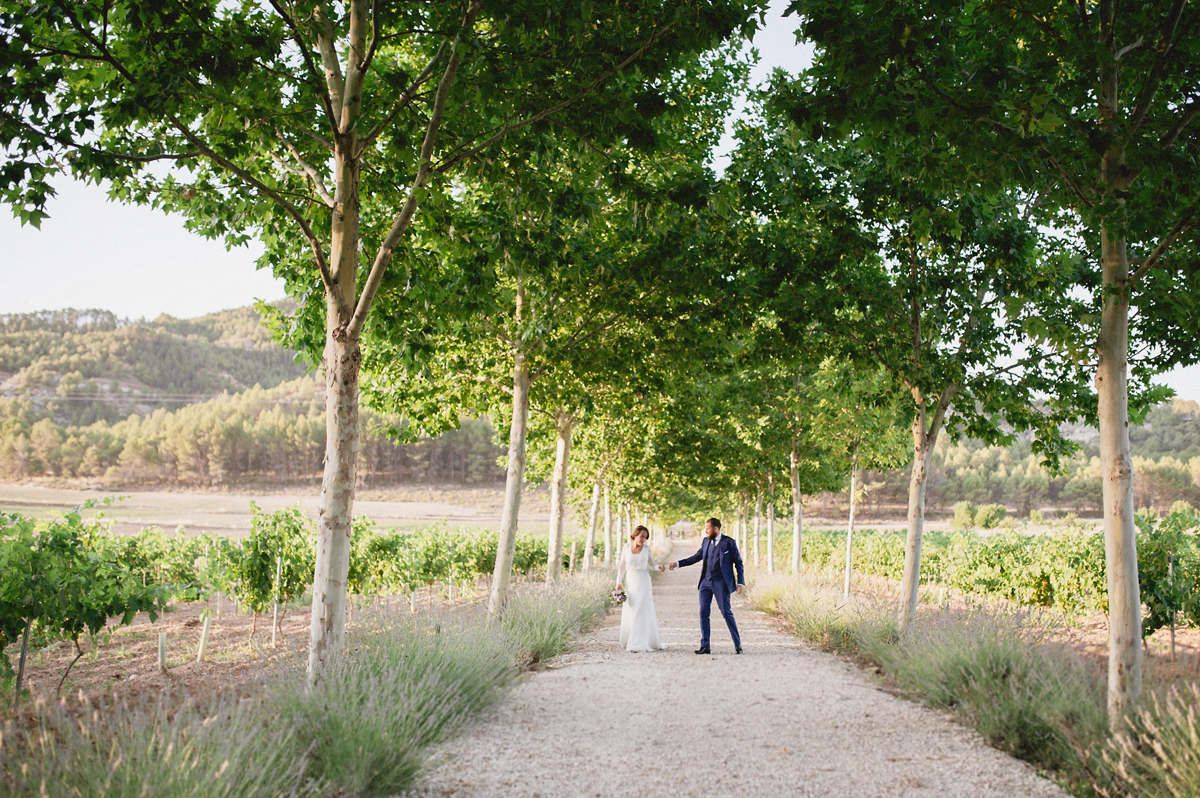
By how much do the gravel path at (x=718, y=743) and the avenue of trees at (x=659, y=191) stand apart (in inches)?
51.6

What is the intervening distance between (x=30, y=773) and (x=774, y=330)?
28.0 ft

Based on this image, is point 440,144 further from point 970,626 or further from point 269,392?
point 269,392

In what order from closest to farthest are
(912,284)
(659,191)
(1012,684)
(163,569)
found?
1. (1012,684)
2. (659,191)
3. (912,284)
4. (163,569)

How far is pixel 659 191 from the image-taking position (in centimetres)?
695

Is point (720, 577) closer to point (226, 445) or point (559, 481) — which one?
point (559, 481)

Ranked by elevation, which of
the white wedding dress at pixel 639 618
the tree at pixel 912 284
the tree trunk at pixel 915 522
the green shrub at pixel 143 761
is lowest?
the white wedding dress at pixel 639 618

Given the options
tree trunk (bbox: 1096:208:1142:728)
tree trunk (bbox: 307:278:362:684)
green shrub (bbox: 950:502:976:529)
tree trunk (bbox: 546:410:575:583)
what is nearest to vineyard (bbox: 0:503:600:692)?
tree trunk (bbox: 307:278:362:684)

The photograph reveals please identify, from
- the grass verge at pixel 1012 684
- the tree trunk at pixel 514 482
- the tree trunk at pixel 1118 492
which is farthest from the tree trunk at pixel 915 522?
the tree trunk at pixel 514 482

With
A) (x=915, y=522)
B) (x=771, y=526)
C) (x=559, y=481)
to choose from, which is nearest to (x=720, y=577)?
(x=915, y=522)

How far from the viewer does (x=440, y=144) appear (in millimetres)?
7160

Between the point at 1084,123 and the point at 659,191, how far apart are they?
3460 mm

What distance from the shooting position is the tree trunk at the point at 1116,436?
15.8 ft

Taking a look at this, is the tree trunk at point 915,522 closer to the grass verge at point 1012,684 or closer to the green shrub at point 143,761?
the grass verge at point 1012,684

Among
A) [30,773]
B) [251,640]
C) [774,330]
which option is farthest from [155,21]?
[251,640]
